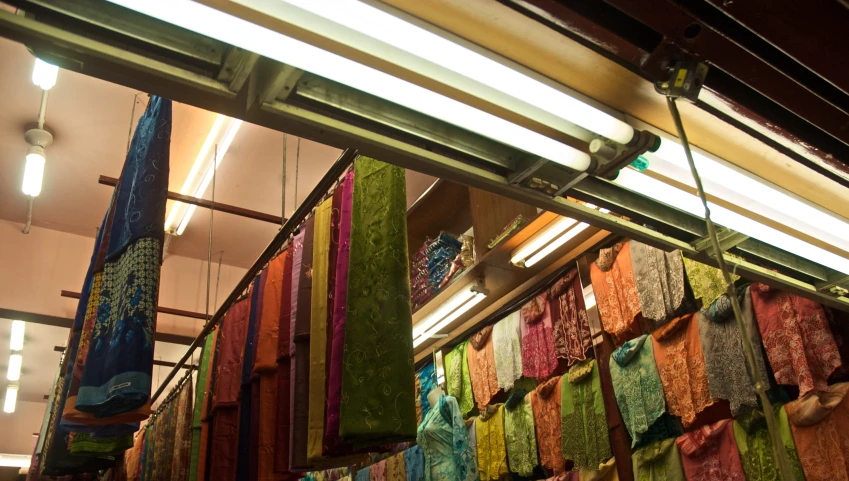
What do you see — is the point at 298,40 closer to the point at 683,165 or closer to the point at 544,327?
the point at 683,165

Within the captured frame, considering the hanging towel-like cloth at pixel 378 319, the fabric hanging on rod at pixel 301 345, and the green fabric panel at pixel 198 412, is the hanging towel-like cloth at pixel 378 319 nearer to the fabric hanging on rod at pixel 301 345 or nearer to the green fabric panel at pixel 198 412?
the fabric hanging on rod at pixel 301 345

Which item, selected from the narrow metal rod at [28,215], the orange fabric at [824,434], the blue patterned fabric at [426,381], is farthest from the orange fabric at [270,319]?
the narrow metal rod at [28,215]

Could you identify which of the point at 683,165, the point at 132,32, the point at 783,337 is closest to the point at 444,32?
the point at 132,32

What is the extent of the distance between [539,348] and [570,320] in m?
0.34

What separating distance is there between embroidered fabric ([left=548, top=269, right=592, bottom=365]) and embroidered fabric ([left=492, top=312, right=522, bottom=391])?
375 millimetres

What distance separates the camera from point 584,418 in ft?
13.1

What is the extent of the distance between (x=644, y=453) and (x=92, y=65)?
327 centimetres

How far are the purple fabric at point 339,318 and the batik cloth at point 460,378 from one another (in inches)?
120

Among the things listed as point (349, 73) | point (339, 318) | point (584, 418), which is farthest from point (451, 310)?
point (349, 73)

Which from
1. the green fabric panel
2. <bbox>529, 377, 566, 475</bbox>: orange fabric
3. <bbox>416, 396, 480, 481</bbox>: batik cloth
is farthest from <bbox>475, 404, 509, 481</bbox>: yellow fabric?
the green fabric panel

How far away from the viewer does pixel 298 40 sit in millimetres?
1324

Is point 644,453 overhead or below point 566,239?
below

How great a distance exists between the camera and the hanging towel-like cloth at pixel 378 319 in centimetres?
194

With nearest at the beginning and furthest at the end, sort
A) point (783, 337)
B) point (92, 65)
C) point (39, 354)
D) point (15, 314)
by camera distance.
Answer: point (92, 65) < point (783, 337) < point (15, 314) < point (39, 354)
